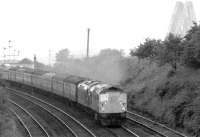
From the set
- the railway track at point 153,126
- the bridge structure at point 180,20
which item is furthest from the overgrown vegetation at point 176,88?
the bridge structure at point 180,20

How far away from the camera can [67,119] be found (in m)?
31.1

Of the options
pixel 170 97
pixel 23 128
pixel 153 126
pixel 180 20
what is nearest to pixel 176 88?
pixel 170 97

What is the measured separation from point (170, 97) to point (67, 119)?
10222mm

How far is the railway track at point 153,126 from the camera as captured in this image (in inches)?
968

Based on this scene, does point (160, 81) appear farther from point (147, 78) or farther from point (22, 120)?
point (22, 120)

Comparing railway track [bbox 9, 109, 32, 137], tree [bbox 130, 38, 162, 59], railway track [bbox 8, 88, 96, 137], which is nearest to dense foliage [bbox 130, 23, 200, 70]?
tree [bbox 130, 38, 162, 59]

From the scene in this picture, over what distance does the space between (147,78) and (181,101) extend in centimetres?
1311

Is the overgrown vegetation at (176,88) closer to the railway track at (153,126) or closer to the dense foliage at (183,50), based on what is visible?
the dense foliage at (183,50)

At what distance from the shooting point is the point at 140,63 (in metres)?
49.4

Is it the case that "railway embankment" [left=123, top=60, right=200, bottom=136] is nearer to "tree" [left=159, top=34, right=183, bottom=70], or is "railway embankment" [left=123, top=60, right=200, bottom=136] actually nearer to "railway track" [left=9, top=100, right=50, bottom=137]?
"tree" [left=159, top=34, right=183, bottom=70]

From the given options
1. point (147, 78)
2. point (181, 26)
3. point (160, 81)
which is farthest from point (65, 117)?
point (181, 26)

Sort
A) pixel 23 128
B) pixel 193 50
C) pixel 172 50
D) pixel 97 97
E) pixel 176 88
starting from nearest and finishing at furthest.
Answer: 1. pixel 97 97
2. pixel 23 128
3. pixel 193 50
4. pixel 176 88
5. pixel 172 50

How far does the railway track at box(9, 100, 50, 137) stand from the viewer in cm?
2611

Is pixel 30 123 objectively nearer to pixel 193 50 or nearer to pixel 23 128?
pixel 23 128
